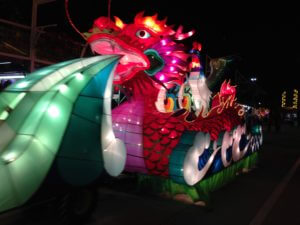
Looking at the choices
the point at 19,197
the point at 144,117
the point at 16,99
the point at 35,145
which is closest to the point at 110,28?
the point at 144,117

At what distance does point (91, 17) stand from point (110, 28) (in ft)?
16.8

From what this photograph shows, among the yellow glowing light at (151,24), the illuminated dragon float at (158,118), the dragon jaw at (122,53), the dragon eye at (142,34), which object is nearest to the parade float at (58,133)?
the dragon jaw at (122,53)

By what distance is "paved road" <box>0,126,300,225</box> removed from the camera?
19.4ft

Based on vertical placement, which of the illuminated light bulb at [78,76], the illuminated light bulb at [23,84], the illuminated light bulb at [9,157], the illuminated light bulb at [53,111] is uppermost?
the illuminated light bulb at [78,76]

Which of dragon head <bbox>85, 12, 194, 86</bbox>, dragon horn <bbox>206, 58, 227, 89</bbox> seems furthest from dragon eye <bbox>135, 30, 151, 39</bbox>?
dragon horn <bbox>206, 58, 227, 89</bbox>

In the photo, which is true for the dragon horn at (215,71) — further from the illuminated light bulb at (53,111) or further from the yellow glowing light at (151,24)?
the illuminated light bulb at (53,111)

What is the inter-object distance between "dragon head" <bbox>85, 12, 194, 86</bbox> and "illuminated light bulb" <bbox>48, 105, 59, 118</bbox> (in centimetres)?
208

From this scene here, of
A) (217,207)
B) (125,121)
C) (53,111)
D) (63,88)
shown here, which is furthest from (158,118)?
(53,111)

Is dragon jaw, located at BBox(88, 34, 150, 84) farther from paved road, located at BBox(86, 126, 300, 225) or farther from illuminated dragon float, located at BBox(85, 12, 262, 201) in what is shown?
paved road, located at BBox(86, 126, 300, 225)

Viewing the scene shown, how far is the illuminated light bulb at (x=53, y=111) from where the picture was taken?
4.24 meters

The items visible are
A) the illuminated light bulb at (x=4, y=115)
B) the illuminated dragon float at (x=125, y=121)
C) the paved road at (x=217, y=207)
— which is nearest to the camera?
the illuminated dragon float at (x=125, y=121)

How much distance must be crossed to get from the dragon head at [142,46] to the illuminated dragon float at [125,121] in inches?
0.7

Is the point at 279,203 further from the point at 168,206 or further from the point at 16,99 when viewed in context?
the point at 16,99

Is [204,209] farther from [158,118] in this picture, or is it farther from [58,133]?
[58,133]
